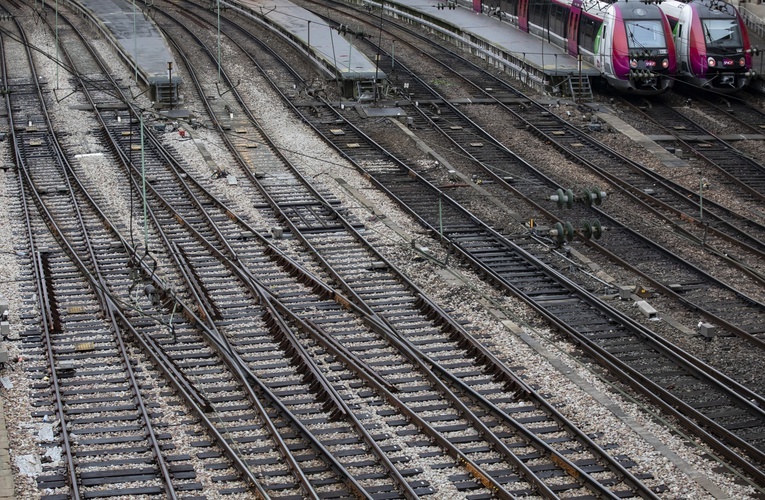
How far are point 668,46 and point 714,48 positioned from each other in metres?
1.24

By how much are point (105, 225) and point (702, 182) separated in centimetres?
1297

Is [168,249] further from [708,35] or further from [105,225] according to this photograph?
[708,35]

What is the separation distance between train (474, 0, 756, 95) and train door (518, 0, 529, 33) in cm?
687

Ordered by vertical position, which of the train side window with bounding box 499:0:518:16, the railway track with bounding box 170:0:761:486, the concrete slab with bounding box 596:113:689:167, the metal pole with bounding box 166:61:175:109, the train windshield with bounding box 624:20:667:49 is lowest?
the concrete slab with bounding box 596:113:689:167

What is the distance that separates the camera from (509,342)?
1820 cm

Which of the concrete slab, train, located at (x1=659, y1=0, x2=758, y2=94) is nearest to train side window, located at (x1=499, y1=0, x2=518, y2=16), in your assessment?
train, located at (x1=659, y1=0, x2=758, y2=94)

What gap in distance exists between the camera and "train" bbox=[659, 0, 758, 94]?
34.0 meters

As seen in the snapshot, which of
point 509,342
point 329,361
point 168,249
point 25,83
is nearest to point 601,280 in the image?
point 509,342

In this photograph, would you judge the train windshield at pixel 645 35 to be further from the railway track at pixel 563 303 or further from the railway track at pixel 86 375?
the railway track at pixel 86 375

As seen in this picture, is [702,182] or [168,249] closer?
[168,249]

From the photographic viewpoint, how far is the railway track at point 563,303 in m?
16.4

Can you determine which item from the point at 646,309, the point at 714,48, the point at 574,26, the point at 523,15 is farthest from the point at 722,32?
the point at 646,309

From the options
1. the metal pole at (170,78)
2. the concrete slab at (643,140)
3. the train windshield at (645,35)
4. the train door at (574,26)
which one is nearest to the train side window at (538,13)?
the train door at (574,26)

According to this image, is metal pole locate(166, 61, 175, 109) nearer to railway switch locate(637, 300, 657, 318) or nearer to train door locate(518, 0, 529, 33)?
train door locate(518, 0, 529, 33)
